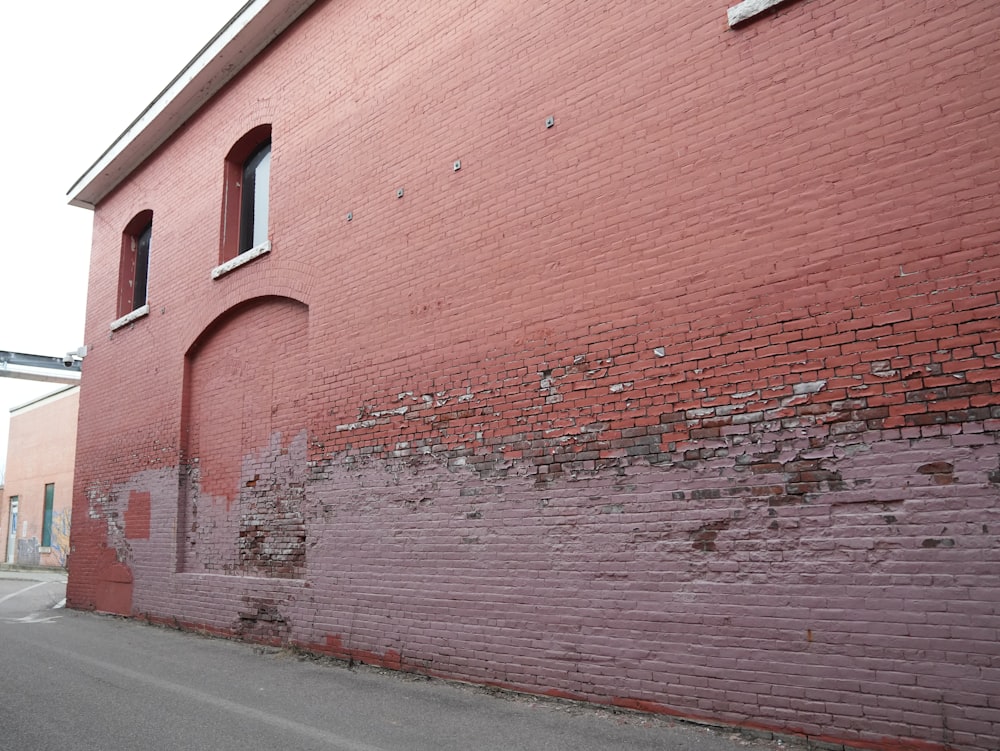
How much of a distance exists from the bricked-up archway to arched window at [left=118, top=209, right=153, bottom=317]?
3121mm

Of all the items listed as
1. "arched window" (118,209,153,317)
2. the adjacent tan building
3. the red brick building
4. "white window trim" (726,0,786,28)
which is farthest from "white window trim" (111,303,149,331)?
the adjacent tan building

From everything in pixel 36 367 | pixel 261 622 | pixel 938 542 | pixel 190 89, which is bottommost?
pixel 261 622

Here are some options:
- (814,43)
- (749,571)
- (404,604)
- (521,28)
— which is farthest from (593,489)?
(521,28)

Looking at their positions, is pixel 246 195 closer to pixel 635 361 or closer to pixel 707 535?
pixel 635 361

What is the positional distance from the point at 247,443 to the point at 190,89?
559 centimetres

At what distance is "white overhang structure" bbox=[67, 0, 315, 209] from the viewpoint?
9.47 m

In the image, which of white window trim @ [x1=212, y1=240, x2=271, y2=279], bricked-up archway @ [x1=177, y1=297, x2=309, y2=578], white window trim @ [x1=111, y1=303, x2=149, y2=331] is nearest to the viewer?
bricked-up archway @ [x1=177, y1=297, x2=309, y2=578]

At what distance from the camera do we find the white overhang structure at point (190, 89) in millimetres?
9469

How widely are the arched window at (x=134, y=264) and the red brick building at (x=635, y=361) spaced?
4.49 m

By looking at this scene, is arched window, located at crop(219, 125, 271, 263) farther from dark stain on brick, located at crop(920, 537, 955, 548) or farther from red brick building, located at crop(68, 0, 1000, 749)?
dark stain on brick, located at crop(920, 537, 955, 548)

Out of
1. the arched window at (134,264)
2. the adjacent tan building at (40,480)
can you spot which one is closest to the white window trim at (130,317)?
the arched window at (134,264)

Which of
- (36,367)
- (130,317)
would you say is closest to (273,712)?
(130,317)

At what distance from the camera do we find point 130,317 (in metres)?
12.0

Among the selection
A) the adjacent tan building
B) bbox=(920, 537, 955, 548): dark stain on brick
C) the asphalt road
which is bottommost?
the asphalt road
